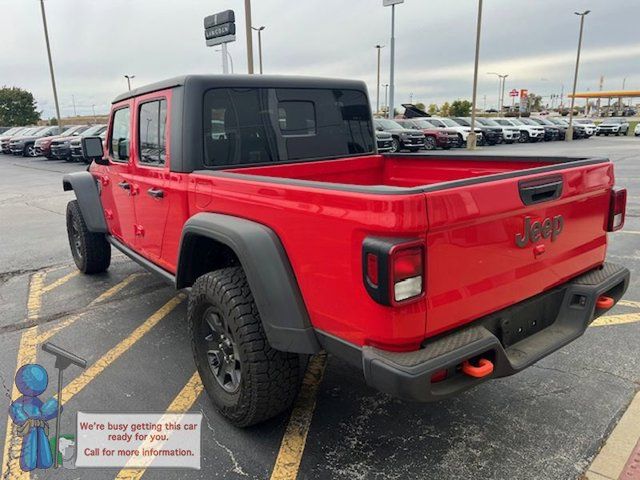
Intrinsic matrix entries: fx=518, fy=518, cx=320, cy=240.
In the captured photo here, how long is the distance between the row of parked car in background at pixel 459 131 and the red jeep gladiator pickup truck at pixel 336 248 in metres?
15.7

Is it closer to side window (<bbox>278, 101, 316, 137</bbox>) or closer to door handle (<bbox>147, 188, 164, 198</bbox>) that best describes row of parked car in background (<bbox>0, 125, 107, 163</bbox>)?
door handle (<bbox>147, 188, 164, 198</bbox>)

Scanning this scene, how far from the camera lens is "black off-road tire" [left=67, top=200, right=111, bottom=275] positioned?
5.48 meters

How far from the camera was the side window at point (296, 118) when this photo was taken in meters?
3.74

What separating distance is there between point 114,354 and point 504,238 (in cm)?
292

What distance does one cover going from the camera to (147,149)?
387cm

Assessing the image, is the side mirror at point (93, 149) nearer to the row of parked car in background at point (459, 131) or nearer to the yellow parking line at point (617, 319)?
the yellow parking line at point (617, 319)

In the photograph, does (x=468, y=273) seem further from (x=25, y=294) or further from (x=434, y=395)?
(x=25, y=294)

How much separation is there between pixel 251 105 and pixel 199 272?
1202 mm

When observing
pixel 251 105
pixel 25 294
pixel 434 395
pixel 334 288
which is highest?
pixel 251 105

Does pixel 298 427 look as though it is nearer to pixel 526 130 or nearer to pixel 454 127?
pixel 454 127

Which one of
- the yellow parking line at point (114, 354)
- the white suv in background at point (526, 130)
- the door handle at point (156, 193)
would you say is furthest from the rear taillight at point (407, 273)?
the white suv in background at point (526, 130)

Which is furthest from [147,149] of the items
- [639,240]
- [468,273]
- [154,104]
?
[639,240]

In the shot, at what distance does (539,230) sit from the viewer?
2.48m

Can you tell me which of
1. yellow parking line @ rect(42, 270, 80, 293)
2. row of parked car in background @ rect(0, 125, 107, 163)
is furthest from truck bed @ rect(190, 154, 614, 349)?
row of parked car in background @ rect(0, 125, 107, 163)
